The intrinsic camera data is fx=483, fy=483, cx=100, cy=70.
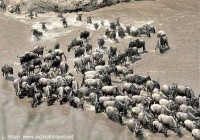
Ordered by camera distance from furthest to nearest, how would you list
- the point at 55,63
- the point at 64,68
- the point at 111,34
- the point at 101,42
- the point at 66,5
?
the point at 66,5, the point at 111,34, the point at 101,42, the point at 55,63, the point at 64,68

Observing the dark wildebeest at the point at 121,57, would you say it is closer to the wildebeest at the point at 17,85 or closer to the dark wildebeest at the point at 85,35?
the dark wildebeest at the point at 85,35

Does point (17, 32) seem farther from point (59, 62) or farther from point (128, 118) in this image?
point (128, 118)

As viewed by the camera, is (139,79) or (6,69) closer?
(139,79)

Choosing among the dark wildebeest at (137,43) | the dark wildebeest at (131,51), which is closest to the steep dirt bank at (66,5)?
the dark wildebeest at (137,43)

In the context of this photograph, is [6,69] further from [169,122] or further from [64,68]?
[169,122]

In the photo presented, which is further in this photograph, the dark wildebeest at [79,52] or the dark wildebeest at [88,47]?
the dark wildebeest at [88,47]

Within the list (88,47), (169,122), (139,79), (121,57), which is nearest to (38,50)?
(88,47)

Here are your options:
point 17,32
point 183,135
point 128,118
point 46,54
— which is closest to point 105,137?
point 128,118

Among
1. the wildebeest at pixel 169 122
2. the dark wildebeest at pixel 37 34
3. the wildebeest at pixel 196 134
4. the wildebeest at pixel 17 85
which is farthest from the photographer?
the dark wildebeest at pixel 37 34
